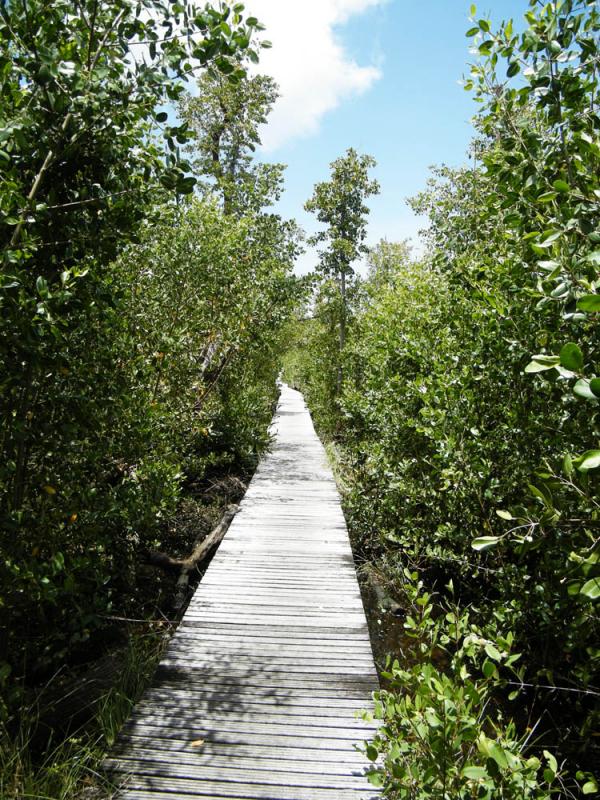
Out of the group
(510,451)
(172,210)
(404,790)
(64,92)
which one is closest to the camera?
(404,790)

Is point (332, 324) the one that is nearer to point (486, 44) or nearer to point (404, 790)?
point (486, 44)

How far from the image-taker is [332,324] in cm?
1486

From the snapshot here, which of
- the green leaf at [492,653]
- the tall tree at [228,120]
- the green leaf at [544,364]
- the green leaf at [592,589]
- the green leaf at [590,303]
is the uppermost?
the tall tree at [228,120]

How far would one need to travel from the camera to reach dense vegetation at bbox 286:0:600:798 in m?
1.68

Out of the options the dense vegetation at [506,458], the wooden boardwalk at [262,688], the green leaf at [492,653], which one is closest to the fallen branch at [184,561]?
the wooden boardwalk at [262,688]

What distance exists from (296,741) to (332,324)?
12.9 meters

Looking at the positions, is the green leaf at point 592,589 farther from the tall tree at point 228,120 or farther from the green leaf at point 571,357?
the tall tree at point 228,120

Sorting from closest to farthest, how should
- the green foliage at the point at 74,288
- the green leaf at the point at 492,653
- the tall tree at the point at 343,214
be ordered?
the green leaf at the point at 492,653 < the green foliage at the point at 74,288 < the tall tree at the point at 343,214

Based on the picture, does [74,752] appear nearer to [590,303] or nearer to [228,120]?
[590,303]

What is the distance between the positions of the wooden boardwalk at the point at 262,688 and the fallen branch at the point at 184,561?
18.7 inches

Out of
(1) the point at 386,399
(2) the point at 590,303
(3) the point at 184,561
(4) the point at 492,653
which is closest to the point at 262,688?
(4) the point at 492,653

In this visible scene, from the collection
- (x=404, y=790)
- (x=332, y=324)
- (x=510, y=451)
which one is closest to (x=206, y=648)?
(x=404, y=790)

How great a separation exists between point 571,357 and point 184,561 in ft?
17.2

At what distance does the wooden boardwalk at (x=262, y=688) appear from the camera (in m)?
2.42
